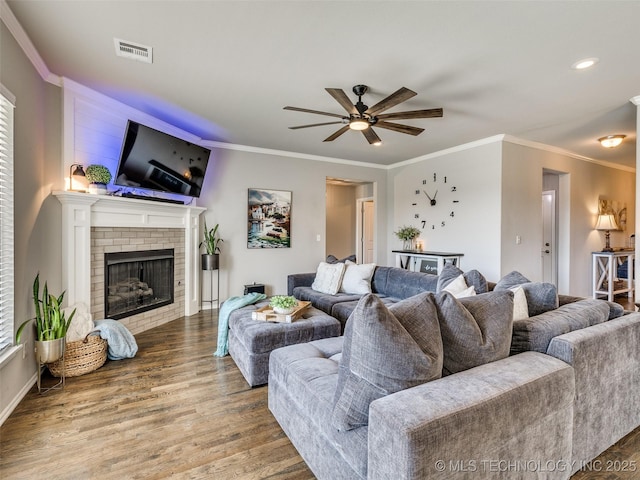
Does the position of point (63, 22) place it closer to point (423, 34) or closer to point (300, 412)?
point (423, 34)

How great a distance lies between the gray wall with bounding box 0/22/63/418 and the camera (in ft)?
7.19

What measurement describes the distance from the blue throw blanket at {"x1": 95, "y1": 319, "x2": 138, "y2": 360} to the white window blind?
0.83m

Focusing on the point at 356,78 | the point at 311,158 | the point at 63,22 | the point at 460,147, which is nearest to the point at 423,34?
the point at 356,78

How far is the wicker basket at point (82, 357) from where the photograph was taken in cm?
263

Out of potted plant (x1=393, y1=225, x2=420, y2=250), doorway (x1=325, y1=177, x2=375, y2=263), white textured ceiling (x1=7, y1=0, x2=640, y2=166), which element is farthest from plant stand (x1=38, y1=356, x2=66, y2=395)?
doorway (x1=325, y1=177, x2=375, y2=263)

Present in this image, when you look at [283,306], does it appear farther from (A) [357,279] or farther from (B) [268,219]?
(B) [268,219]

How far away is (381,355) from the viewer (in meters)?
1.20

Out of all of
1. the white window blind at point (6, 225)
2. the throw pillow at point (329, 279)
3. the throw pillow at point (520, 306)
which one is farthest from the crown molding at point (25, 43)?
the throw pillow at point (520, 306)

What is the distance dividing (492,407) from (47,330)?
304 centimetres

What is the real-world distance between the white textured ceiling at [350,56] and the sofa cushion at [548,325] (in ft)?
6.06

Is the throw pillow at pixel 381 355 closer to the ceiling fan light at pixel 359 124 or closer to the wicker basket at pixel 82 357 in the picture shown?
the ceiling fan light at pixel 359 124

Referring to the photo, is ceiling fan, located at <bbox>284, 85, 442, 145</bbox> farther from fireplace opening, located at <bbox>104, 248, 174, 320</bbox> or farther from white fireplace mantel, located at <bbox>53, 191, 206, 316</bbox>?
fireplace opening, located at <bbox>104, 248, 174, 320</bbox>

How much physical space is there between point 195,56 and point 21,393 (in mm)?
2822

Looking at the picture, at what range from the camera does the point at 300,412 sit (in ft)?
5.57
